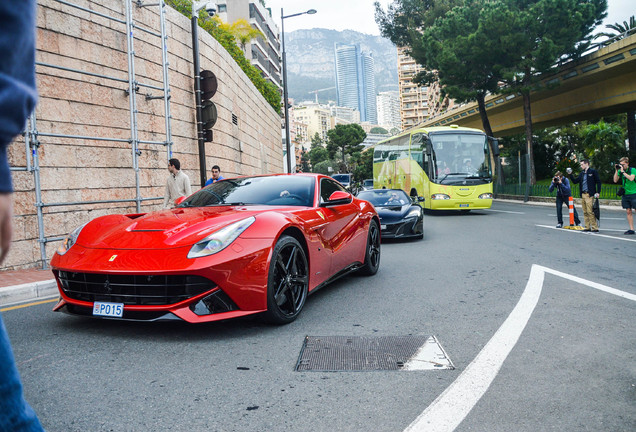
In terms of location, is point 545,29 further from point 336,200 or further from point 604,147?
point 336,200

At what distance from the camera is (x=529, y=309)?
15.8 ft

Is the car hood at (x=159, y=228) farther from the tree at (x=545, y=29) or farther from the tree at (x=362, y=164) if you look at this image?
the tree at (x=362, y=164)

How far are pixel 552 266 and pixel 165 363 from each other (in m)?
5.72

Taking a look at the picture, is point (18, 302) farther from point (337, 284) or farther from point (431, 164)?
point (431, 164)

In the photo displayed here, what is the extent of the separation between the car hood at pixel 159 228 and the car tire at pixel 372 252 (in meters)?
2.28

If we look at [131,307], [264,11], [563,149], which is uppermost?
[264,11]

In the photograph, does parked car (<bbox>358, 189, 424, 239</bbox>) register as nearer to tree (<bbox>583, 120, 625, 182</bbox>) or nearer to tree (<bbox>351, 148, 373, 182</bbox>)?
tree (<bbox>583, 120, 625, 182</bbox>)

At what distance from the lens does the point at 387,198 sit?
39.3 feet

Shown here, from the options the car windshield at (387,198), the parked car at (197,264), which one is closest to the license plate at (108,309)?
the parked car at (197,264)

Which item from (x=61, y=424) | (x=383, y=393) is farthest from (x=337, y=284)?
(x=61, y=424)

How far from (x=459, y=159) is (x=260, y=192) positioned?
1520 centimetres

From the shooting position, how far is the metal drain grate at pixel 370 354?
11.1 feet

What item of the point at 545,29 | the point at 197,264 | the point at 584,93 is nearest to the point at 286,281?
the point at 197,264

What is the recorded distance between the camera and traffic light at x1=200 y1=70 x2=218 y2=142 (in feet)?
36.3
